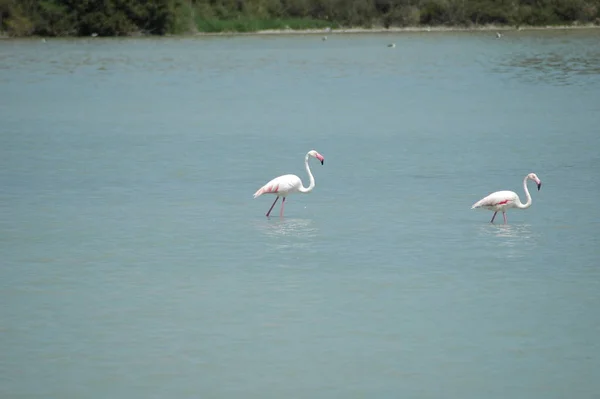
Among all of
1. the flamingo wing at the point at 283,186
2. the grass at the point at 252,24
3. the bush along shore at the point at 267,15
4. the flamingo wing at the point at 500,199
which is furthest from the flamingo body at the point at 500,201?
the grass at the point at 252,24

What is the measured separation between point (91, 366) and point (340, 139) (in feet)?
46.4

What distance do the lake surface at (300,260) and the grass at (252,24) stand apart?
59409mm

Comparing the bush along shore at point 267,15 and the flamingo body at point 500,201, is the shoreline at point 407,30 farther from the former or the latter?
the flamingo body at point 500,201

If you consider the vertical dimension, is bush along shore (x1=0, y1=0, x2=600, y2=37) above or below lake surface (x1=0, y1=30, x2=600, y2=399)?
below

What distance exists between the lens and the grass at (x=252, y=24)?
279 feet

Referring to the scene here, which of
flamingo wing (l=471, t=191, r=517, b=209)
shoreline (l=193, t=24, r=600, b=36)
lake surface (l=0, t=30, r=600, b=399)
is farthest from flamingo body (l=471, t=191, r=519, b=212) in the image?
shoreline (l=193, t=24, r=600, b=36)

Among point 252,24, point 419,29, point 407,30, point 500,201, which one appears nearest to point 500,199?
point 500,201

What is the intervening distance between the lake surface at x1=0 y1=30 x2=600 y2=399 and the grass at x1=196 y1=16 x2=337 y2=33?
5941 centimetres

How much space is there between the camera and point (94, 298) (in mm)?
9594

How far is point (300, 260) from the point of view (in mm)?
10852

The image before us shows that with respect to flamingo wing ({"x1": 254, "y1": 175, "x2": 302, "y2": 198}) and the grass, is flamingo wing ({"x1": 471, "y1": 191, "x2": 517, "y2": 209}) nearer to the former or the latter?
flamingo wing ({"x1": 254, "y1": 175, "x2": 302, "y2": 198})

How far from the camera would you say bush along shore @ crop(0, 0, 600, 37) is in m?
77.0

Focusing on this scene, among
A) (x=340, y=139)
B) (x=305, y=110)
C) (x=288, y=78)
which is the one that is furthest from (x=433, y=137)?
(x=288, y=78)

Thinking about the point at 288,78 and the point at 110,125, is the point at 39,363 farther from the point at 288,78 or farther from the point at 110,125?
the point at 288,78
